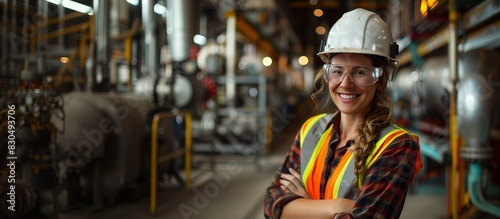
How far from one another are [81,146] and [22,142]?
0.95 metres

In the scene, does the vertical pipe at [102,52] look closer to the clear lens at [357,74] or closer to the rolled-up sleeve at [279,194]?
the rolled-up sleeve at [279,194]

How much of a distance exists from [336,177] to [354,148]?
0.13 m

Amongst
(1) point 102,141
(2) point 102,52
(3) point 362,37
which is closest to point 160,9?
(2) point 102,52

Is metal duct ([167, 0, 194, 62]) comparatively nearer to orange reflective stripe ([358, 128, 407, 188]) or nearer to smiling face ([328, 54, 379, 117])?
smiling face ([328, 54, 379, 117])

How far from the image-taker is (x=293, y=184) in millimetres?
1588

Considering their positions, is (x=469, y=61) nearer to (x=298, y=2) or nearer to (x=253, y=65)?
(x=253, y=65)

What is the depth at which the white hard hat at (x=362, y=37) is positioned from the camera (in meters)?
1.49

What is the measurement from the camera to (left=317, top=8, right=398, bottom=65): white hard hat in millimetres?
1492

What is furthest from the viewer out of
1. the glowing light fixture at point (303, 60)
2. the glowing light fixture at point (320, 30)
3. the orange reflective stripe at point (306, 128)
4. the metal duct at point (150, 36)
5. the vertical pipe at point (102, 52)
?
the glowing light fixture at point (303, 60)

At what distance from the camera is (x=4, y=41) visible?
126 inches

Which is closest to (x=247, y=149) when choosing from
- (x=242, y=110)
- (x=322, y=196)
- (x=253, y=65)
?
(x=242, y=110)

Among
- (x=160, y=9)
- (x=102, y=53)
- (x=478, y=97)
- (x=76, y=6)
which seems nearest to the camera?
(x=76, y=6)

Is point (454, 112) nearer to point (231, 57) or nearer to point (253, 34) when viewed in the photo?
point (231, 57)

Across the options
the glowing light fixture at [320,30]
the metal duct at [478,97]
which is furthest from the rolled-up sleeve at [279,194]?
the glowing light fixture at [320,30]
